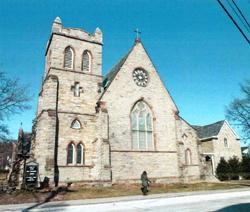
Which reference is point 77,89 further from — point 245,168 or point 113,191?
point 245,168

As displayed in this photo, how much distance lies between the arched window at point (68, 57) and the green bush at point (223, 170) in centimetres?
2358

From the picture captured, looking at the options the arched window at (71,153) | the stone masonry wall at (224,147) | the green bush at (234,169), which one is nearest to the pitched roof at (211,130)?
the stone masonry wall at (224,147)

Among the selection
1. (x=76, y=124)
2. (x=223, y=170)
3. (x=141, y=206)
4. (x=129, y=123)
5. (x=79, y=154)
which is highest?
(x=129, y=123)

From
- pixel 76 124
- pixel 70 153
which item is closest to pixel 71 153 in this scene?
pixel 70 153

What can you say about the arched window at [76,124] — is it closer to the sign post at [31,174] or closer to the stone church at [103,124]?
the stone church at [103,124]

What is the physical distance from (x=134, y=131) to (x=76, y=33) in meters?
12.0

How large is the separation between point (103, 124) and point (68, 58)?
806cm

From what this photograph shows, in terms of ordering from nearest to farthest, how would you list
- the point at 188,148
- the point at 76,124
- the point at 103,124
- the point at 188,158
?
the point at 103,124 → the point at 76,124 → the point at 188,158 → the point at 188,148

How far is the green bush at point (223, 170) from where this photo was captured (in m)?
30.7

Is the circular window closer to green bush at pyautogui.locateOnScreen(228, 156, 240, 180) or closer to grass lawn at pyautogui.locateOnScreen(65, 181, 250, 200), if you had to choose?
grass lawn at pyautogui.locateOnScreen(65, 181, 250, 200)

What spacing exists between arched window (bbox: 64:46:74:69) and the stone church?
0.34ft

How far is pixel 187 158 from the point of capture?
26.2 meters

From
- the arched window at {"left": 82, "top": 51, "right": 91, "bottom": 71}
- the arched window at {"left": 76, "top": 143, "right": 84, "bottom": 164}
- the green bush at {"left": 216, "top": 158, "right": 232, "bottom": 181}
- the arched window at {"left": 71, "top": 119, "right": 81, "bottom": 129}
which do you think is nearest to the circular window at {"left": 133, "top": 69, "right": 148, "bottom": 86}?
the arched window at {"left": 82, "top": 51, "right": 91, "bottom": 71}

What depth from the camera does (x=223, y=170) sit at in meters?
31.1
